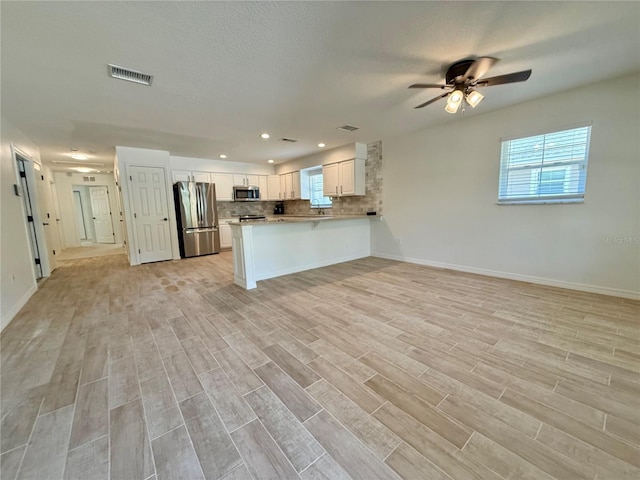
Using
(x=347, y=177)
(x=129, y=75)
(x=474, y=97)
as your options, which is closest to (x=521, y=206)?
(x=474, y=97)

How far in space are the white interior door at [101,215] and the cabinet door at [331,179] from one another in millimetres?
8135

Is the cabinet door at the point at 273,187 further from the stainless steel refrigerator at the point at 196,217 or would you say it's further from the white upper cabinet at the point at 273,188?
the stainless steel refrigerator at the point at 196,217

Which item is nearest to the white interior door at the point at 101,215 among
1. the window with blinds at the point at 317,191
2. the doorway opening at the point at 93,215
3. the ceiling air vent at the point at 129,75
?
the doorway opening at the point at 93,215

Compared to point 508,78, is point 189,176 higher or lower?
lower

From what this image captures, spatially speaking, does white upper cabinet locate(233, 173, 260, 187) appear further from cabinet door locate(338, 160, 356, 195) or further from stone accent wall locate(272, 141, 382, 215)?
cabinet door locate(338, 160, 356, 195)

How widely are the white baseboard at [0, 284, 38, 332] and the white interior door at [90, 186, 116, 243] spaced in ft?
20.7

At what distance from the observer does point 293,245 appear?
4.46 metres

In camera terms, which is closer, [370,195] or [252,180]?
[370,195]

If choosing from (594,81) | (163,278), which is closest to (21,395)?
(163,278)

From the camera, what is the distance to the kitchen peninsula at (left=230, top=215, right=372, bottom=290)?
12.2ft

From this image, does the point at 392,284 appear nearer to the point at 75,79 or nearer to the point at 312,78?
the point at 312,78

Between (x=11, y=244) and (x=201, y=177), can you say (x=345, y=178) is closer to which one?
(x=201, y=177)

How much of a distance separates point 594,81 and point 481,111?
1.16m

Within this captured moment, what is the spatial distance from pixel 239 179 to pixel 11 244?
192 inches
